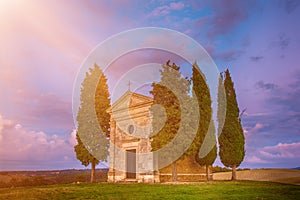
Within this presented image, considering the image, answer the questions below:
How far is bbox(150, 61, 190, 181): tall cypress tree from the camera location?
755 inches

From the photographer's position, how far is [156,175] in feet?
67.2

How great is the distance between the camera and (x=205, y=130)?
65.7ft

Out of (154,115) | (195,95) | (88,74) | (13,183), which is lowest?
(13,183)

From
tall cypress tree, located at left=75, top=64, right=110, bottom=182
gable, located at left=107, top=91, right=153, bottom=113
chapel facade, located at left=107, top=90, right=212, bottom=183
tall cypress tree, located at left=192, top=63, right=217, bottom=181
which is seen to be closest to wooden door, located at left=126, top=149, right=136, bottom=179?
chapel facade, located at left=107, top=90, right=212, bottom=183

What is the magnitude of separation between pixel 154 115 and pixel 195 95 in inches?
124

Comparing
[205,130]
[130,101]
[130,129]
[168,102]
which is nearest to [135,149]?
[130,129]

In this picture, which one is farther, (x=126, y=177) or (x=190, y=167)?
(x=126, y=177)

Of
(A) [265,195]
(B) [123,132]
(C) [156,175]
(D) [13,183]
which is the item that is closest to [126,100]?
(B) [123,132]

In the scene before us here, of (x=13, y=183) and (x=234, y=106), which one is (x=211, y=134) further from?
(x=13, y=183)

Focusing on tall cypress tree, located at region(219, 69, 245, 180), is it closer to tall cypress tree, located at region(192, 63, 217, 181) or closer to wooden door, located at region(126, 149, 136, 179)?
tall cypress tree, located at region(192, 63, 217, 181)

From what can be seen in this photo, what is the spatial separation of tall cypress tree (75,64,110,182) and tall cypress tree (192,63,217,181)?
343 inches

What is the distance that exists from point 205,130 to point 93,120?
1036 cm

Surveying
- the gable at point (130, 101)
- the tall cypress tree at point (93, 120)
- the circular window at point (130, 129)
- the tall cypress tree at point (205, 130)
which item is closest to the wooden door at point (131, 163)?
the circular window at point (130, 129)

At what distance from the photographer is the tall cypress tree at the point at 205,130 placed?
65.4 feet
